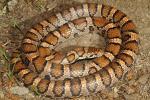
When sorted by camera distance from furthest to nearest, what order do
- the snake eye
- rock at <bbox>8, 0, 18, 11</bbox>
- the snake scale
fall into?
rock at <bbox>8, 0, 18, 11</bbox>
the snake eye
the snake scale

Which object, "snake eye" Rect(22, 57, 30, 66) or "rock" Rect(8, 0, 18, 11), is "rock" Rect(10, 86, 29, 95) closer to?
"snake eye" Rect(22, 57, 30, 66)

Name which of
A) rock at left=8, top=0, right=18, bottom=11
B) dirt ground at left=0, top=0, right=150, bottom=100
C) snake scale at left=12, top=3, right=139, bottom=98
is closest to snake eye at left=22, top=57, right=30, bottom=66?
snake scale at left=12, top=3, right=139, bottom=98

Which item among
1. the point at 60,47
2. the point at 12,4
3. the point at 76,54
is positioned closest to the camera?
the point at 76,54

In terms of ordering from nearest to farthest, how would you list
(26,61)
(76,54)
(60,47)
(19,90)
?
(19,90), (26,61), (76,54), (60,47)

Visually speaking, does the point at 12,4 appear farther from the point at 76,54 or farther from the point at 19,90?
the point at 19,90

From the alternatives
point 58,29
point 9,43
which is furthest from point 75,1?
point 9,43

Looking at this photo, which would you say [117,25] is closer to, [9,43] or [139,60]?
[139,60]

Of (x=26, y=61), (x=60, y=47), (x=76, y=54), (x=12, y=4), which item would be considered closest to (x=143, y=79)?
(x=76, y=54)
